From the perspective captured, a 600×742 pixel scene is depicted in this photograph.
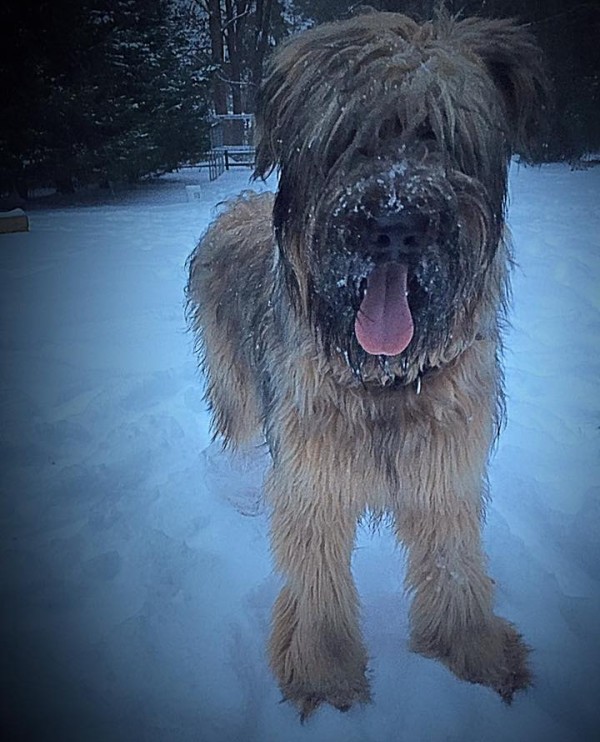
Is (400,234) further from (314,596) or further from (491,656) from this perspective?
(491,656)

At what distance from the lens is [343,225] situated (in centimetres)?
81

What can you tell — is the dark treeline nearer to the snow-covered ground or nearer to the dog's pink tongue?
the snow-covered ground

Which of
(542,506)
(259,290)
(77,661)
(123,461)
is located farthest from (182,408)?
(542,506)

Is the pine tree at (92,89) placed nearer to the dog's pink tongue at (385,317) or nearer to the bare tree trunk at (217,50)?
the bare tree trunk at (217,50)

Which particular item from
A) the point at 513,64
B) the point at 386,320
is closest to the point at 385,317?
the point at 386,320

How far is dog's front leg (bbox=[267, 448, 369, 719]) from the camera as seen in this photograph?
1131mm

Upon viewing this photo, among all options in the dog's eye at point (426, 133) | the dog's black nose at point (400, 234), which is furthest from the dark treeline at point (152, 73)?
the dog's black nose at point (400, 234)

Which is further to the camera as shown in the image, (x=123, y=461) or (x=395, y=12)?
(x=123, y=461)

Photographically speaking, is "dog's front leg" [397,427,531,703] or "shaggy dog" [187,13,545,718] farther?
"dog's front leg" [397,427,531,703]

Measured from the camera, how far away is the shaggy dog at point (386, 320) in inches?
32.7

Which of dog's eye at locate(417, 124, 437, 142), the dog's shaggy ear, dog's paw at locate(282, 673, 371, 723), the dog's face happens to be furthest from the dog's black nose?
dog's paw at locate(282, 673, 371, 723)

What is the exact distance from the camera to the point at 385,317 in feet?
2.92

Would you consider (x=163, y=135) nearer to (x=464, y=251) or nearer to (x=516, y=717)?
(x=464, y=251)

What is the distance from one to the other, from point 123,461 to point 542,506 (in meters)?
1.00
